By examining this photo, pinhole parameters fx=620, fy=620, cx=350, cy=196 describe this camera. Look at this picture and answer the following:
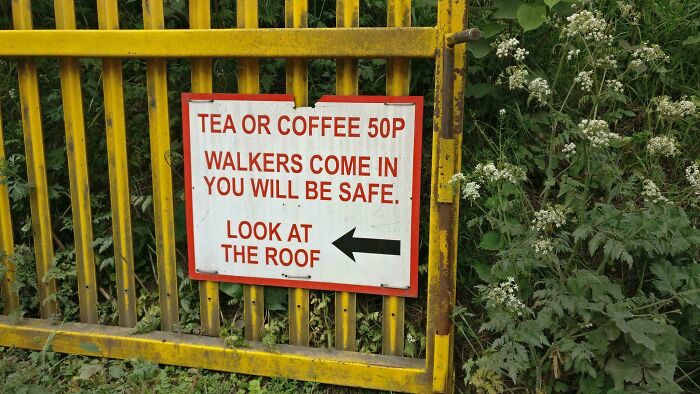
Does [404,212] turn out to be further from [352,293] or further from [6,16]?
[6,16]

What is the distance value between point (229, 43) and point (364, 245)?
1.02 m

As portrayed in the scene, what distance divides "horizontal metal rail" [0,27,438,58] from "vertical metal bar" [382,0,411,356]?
0.30 ft

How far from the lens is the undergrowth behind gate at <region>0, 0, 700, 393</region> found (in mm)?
2299

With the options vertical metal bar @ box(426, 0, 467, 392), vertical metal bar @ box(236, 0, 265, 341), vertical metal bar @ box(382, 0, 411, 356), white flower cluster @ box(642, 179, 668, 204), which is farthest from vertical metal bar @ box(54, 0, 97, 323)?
white flower cluster @ box(642, 179, 668, 204)

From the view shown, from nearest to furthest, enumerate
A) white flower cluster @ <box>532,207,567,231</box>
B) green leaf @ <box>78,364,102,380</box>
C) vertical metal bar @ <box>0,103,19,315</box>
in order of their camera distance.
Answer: white flower cluster @ <box>532,207,567,231</box>, green leaf @ <box>78,364,102,380</box>, vertical metal bar @ <box>0,103,19,315</box>

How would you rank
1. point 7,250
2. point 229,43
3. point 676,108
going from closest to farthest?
point 676,108 < point 229,43 < point 7,250

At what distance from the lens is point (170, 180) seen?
284cm

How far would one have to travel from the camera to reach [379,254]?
266 cm

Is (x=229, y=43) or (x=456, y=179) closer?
(x=456, y=179)

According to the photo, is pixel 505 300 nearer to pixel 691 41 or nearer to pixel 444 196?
pixel 444 196

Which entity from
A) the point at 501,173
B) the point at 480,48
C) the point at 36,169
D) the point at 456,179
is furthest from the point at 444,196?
the point at 36,169

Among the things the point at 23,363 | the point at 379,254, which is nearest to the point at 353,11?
the point at 379,254

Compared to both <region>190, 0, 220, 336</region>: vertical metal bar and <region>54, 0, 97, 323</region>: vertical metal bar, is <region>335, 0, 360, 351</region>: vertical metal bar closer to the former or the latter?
<region>190, 0, 220, 336</region>: vertical metal bar

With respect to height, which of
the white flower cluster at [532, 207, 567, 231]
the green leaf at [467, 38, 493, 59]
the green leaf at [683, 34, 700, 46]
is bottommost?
the white flower cluster at [532, 207, 567, 231]
